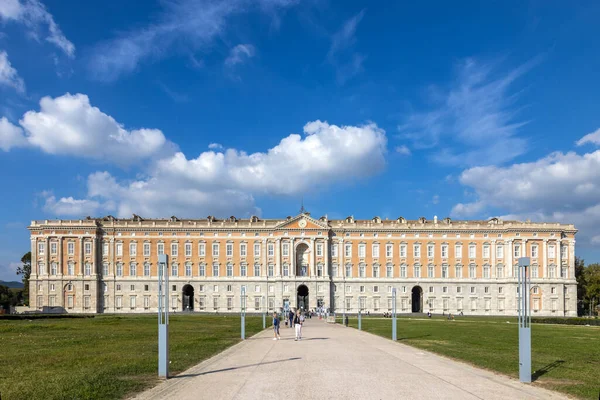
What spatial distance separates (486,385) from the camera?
17.4 m

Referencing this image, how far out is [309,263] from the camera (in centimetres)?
9856

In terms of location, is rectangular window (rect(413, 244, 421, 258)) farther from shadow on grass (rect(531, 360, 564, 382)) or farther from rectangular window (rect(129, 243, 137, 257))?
shadow on grass (rect(531, 360, 564, 382))

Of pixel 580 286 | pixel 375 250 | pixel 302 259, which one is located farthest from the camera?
pixel 580 286

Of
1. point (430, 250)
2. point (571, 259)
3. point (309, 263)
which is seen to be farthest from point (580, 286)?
point (309, 263)

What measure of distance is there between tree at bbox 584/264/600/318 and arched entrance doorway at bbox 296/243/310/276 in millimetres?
49624

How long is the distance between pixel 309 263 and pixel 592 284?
49.4 meters

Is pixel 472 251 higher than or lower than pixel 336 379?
higher

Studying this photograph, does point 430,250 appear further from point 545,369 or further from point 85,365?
point 85,365

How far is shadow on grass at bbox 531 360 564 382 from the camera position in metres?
19.2

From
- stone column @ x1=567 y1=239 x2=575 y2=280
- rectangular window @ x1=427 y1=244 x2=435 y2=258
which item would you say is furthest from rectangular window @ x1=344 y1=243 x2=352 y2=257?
stone column @ x1=567 y1=239 x2=575 y2=280

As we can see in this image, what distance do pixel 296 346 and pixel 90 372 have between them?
14330 millimetres

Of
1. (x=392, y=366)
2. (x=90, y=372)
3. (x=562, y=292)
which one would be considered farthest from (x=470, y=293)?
(x=90, y=372)

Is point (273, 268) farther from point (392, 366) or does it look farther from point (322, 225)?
point (392, 366)

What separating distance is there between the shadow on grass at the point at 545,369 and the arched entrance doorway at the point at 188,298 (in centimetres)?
8146
